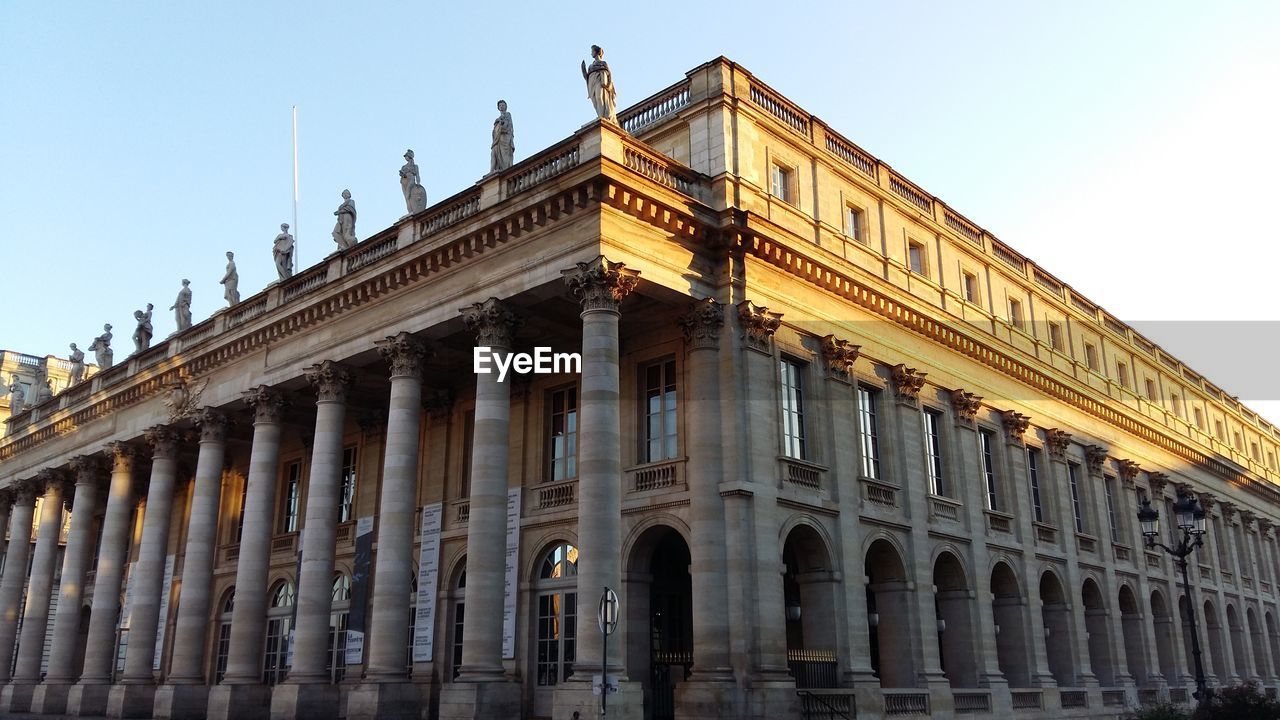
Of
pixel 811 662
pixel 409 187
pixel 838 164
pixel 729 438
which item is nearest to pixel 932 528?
pixel 811 662

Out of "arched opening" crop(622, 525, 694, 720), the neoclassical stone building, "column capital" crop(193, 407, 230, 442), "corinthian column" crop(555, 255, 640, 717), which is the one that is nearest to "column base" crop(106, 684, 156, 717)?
the neoclassical stone building

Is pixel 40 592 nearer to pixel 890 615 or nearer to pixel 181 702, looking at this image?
pixel 181 702

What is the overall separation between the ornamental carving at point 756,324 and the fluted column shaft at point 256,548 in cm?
1426

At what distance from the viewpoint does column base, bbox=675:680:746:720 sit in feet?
65.9

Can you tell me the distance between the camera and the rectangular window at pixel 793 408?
80.3ft

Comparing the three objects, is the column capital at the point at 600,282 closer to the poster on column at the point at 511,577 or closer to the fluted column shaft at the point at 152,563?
the poster on column at the point at 511,577

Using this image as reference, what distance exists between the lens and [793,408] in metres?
24.9

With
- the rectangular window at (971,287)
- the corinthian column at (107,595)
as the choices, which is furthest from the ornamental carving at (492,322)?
the corinthian column at (107,595)

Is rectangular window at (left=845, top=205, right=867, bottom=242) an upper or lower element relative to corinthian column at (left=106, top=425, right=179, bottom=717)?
upper

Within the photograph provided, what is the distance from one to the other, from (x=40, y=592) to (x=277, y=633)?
11832 mm

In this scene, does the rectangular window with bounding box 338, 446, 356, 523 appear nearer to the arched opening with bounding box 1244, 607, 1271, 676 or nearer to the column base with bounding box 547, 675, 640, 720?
the column base with bounding box 547, 675, 640, 720

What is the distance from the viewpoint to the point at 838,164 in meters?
28.7

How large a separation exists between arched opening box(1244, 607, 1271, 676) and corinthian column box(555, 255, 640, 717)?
40.0 meters

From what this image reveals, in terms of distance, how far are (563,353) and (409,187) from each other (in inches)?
236
